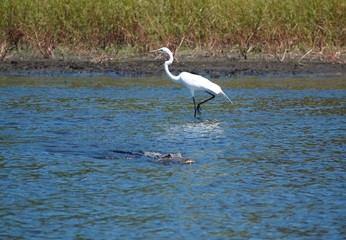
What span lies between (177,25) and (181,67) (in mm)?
1358

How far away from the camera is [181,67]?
1884cm

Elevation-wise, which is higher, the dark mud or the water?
the dark mud

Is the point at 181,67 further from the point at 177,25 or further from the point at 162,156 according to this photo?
the point at 162,156

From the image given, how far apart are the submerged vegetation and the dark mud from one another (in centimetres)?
38

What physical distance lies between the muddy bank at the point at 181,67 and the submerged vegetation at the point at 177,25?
35 cm

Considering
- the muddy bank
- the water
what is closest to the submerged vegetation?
the muddy bank

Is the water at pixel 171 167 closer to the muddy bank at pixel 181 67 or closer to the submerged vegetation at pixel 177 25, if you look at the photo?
the muddy bank at pixel 181 67

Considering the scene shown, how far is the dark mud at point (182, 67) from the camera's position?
1872 centimetres

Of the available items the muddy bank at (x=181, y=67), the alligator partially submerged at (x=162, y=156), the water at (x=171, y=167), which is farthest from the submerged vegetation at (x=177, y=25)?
the alligator partially submerged at (x=162, y=156)

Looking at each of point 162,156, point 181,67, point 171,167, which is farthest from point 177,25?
point 171,167

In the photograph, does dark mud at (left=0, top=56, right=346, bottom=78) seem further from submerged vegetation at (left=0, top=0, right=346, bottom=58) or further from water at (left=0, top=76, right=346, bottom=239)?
water at (left=0, top=76, right=346, bottom=239)

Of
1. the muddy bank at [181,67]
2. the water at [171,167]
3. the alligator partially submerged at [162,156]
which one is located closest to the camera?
the water at [171,167]

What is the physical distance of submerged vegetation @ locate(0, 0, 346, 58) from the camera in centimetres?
1970

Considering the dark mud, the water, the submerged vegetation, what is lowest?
the water
